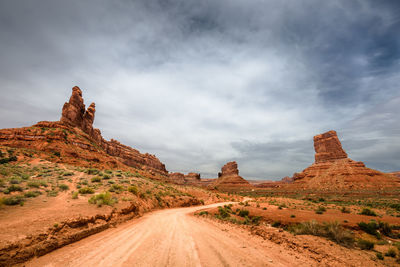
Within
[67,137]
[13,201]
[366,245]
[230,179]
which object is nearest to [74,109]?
[67,137]

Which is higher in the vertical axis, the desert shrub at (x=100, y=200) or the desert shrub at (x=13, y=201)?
the desert shrub at (x=13, y=201)

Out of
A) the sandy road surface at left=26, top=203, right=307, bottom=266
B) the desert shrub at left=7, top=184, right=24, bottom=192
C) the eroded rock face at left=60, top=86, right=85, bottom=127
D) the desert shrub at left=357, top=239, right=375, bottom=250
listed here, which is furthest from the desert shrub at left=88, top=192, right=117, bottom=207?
the eroded rock face at left=60, top=86, right=85, bottom=127

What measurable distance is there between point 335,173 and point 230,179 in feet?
185

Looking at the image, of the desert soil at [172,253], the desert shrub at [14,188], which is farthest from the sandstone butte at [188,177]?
the desert soil at [172,253]

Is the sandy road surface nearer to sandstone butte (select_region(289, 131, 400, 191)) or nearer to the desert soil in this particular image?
the desert soil

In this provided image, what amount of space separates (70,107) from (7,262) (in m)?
62.8

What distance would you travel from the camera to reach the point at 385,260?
20.6 feet

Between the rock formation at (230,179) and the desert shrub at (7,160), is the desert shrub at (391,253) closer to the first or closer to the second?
the desert shrub at (7,160)

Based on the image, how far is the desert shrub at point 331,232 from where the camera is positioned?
7547 millimetres

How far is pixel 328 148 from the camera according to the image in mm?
81875

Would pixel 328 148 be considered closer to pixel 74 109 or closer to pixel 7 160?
pixel 7 160

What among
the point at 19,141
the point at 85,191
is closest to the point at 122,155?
the point at 19,141

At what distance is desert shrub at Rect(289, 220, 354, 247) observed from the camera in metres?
7.55

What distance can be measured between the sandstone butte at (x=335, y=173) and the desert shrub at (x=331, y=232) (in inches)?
2487
